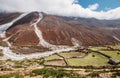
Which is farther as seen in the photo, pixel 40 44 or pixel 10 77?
pixel 40 44

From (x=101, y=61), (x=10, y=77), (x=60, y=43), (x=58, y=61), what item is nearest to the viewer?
(x=10, y=77)

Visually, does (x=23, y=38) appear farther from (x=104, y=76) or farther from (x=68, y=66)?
(x=104, y=76)

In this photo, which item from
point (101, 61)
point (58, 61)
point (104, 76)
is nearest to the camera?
point (104, 76)

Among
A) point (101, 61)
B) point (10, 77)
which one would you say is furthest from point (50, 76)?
point (101, 61)

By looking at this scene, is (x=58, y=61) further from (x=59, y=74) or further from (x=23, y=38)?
(x=23, y=38)

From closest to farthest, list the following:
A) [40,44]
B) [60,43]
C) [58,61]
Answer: [58,61], [40,44], [60,43]

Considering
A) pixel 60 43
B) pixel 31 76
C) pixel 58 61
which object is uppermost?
pixel 31 76

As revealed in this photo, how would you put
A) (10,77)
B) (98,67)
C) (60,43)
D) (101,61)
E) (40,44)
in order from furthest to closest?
(60,43) → (40,44) → (101,61) → (98,67) → (10,77)

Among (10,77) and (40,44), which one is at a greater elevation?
(10,77)

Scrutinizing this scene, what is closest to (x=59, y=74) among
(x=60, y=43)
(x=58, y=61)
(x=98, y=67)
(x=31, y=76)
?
(x=31, y=76)
